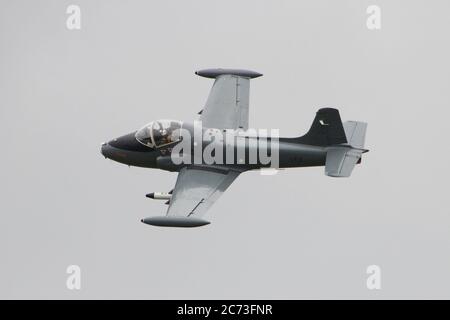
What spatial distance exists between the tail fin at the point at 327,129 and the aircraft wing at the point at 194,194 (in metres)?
3.34

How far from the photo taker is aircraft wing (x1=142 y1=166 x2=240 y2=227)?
2019 inches

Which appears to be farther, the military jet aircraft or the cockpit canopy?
the cockpit canopy

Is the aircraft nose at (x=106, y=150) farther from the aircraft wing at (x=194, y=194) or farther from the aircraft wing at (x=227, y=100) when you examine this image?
the aircraft wing at (x=227, y=100)

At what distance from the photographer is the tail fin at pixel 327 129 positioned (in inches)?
2098

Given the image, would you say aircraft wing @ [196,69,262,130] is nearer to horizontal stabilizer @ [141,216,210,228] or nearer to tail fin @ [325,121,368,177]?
tail fin @ [325,121,368,177]

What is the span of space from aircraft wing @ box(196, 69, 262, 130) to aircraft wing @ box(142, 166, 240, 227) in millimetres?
2583

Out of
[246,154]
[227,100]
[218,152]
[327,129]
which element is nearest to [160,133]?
[218,152]

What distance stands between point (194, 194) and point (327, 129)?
560 centimetres

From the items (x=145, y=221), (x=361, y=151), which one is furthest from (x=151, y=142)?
(x=361, y=151)

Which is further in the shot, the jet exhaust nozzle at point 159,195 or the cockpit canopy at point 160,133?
the cockpit canopy at point 160,133

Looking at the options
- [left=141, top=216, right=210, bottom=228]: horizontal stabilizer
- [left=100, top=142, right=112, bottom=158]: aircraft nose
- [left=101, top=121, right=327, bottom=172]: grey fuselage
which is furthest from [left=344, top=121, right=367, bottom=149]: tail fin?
[left=100, top=142, right=112, bottom=158]: aircraft nose

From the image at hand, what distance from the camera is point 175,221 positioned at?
51.2 metres

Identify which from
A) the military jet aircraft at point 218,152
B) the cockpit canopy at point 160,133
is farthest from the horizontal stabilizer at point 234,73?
the cockpit canopy at point 160,133

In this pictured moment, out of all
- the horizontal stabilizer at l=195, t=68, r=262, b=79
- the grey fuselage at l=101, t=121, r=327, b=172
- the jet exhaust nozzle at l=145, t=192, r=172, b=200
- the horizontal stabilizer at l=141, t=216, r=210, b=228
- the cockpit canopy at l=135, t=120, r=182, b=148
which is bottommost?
the horizontal stabilizer at l=141, t=216, r=210, b=228
